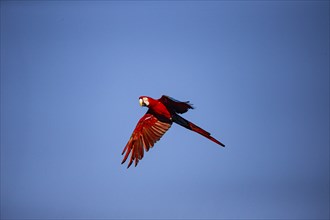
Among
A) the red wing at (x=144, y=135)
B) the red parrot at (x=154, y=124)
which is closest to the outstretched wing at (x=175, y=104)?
the red parrot at (x=154, y=124)

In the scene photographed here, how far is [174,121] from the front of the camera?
6.18 m

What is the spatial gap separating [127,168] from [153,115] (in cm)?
127

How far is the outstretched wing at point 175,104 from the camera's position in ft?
18.2

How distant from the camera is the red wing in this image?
19.7ft

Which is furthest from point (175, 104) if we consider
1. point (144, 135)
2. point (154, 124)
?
point (144, 135)

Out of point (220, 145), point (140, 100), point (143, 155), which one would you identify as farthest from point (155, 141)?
point (220, 145)

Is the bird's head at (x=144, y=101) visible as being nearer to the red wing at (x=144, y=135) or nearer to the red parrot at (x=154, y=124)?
the red parrot at (x=154, y=124)

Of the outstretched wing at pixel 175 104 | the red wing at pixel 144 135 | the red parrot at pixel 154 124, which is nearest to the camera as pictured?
the outstretched wing at pixel 175 104

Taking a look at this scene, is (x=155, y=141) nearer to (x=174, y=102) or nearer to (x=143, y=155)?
(x=143, y=155)

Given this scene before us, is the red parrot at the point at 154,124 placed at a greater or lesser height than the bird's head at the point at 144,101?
lesser

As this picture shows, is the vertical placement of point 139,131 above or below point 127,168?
above

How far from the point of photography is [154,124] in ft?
20.7

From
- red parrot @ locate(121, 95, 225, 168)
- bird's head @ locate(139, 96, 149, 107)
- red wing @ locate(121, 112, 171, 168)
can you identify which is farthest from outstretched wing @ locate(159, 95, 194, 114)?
red wing @ locate(121, 112, 171, 168)

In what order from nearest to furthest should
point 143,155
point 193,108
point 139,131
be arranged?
point 193,108 → point 143,155 → point 139,131
